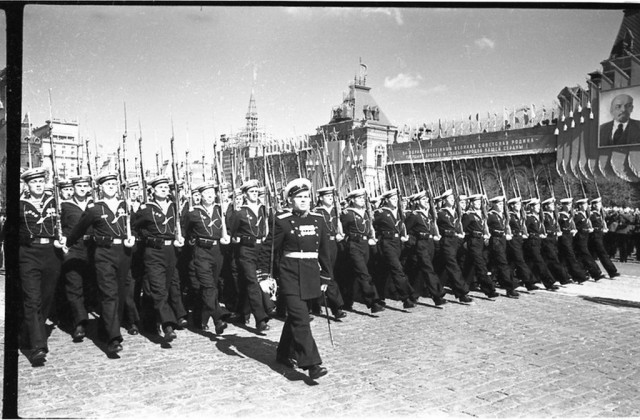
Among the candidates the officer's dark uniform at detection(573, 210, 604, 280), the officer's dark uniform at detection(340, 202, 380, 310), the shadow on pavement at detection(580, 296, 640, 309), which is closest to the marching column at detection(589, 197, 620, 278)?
the officer's dark uniform at detection(573, 210, 604, 280)

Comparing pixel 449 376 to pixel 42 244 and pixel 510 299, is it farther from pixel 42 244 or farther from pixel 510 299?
pixel 510 299

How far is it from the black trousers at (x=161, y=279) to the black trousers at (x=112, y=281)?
27 centimetres

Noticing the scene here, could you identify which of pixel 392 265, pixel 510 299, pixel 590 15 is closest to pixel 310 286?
pixel 392 265

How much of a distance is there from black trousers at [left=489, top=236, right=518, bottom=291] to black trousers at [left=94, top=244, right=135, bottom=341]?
6.17m

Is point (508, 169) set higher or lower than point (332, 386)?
higher

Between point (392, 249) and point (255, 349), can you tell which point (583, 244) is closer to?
point (392, 249)

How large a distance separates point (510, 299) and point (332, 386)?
5.64 meters

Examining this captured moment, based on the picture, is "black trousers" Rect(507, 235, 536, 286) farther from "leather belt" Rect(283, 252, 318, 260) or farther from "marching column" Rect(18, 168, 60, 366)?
"marching column" Rect(18, 168, 60, 366)

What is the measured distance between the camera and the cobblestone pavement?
457 centimetres

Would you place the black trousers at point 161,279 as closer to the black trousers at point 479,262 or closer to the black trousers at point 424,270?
the black trousers at point 424,270

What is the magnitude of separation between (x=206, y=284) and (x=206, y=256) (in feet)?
1.20

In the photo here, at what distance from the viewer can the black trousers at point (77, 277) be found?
6672mm

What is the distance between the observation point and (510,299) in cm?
977

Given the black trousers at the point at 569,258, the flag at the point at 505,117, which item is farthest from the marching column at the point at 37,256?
the flag at the point at 505,117
